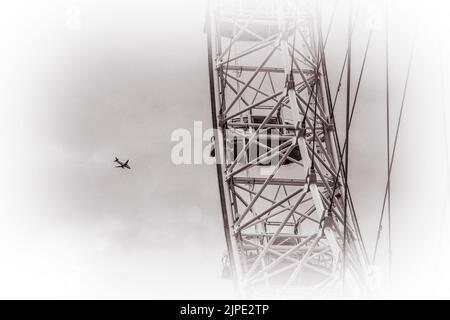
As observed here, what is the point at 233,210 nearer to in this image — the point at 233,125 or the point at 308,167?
the point at 233,125

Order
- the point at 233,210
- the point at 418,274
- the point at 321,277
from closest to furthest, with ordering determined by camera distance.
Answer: the point at 418,274, the point at 321,277, the point at 233,210

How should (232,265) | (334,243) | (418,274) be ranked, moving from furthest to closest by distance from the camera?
(232,265) < (334,243) < (418,274)

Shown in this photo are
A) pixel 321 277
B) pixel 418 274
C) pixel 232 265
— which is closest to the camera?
pixel 418 274

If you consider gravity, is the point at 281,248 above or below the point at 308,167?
below

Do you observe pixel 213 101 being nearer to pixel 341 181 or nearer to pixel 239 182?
pixel 239 182
